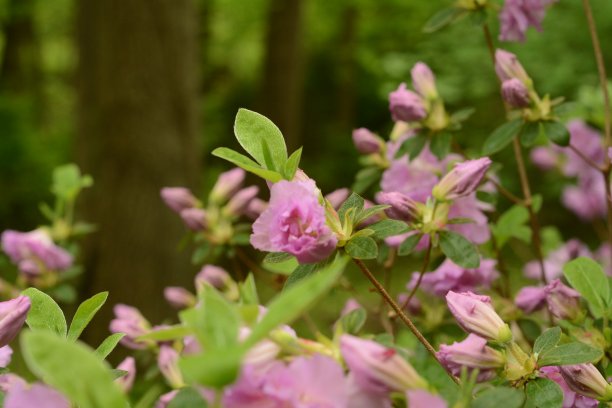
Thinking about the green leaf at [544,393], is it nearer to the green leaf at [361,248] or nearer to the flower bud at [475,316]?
the flower bud at [475,316]

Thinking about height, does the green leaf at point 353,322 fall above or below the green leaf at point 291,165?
below

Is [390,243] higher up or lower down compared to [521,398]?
lower down

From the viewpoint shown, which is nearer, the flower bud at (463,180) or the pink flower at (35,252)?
the flower bud at (463,180)

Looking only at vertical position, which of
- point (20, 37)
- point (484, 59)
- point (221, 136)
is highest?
point (484, 59)

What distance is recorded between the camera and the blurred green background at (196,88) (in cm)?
400

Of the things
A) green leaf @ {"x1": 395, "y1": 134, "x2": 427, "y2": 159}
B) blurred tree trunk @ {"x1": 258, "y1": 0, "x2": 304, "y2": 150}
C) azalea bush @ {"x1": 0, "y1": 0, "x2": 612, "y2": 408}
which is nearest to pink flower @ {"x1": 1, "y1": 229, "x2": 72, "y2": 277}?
azalea bush @ {"x1": 0, "y1": 0, "x2": 612, "y2": 408}

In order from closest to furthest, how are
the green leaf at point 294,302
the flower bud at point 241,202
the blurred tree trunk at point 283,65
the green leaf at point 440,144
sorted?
the green leaf at point 294,302, the green leaf at point 440,144, the flower bud at point 241,202, the blurred tree trunk at point 283,65

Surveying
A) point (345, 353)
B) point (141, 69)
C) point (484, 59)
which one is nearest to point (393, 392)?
point (345, 353)

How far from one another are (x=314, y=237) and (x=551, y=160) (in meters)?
2.13

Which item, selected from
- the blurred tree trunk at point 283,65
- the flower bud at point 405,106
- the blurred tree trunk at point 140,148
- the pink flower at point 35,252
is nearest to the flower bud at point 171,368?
the flower bud at point 405,106

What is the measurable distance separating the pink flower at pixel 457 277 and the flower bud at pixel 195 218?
55 centimetres

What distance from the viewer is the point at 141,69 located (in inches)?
155

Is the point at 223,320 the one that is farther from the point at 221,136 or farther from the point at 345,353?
the point at 221,136

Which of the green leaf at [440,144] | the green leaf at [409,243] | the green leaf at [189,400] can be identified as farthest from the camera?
the green leaf at [440,144]
